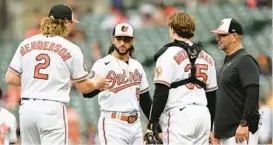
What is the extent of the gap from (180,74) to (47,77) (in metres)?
1.37

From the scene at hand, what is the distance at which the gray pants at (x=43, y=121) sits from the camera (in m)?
9.36

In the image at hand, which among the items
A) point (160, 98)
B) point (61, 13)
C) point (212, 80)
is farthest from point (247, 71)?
point (61, 13)

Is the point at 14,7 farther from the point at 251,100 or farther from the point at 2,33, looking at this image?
the point at 251,100

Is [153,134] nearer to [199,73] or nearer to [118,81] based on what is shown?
[199,73]

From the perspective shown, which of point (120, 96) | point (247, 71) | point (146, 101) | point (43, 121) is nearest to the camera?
point (43, 121)

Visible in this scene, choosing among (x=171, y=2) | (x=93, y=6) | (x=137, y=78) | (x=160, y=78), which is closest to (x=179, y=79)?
(x=160, y=78)

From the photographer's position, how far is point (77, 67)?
31.1 feet

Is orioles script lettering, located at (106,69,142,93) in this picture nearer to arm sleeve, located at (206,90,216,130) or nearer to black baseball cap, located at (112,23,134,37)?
black baseball cap, located at (112,23,134,37)

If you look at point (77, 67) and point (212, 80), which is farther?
point (212, 80)

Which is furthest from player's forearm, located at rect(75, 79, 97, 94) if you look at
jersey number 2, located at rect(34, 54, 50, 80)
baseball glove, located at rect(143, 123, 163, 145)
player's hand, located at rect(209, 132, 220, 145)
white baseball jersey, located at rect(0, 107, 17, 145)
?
white baseball jersey, located at rect(0, 107, 17, 145)

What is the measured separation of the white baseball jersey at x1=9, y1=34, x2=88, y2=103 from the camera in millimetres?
9383

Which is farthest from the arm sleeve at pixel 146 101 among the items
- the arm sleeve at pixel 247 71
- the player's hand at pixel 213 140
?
the arm sleeve at pixel 247 71

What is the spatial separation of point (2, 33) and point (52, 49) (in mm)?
16059

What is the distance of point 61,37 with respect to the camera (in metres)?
9.51
